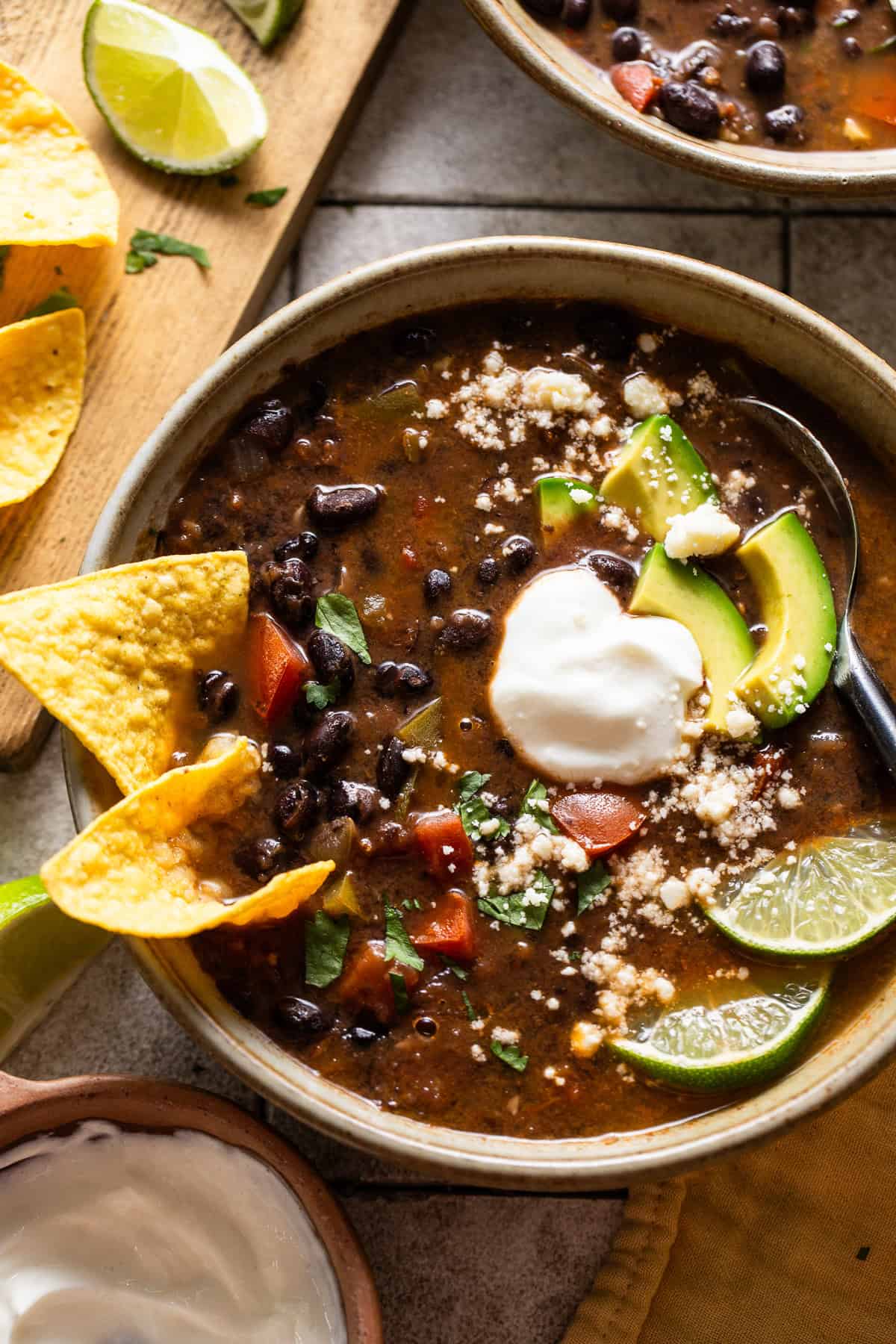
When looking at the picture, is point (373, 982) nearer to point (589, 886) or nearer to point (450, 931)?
point (450, 931)

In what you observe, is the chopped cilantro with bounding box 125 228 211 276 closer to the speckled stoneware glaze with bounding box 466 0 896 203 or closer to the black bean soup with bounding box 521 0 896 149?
the speckled stoneware glaze with bounding box 466 0 896 203

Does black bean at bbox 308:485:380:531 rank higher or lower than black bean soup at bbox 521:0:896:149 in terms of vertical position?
lower

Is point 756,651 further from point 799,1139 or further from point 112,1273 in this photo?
Answer: point 112,1273

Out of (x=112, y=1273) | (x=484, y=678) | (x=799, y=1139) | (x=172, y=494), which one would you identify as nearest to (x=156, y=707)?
(x=172, y=494)

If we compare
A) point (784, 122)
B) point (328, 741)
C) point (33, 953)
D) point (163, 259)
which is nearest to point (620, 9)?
point (784, 122)

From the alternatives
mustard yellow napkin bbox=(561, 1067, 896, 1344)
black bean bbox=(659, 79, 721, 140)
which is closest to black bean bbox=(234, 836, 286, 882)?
mustard yellow napkin bbox=(561, 1067, 896, 1344)

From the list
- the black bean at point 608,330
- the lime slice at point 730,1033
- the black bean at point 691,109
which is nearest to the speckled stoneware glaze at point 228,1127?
the lime slice at point 730,1033
